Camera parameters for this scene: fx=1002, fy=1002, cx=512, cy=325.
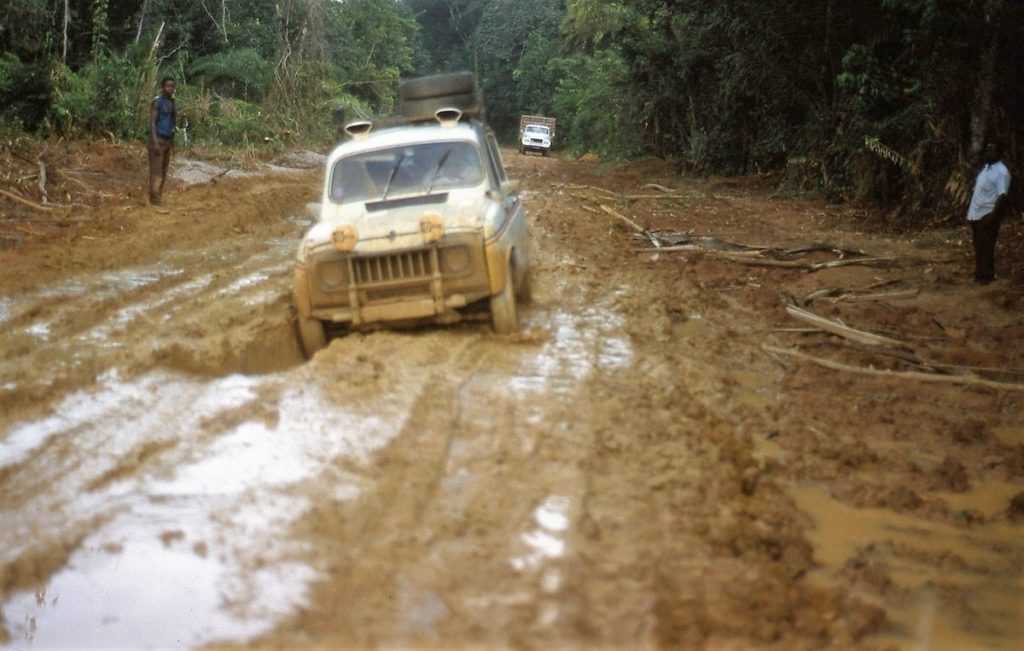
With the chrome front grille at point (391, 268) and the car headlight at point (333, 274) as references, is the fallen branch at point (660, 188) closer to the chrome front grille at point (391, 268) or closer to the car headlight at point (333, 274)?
the chrome front grille at point (391, 268)

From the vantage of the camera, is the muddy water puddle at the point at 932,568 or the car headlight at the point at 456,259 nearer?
the muddy water puddle at the point at 932,568

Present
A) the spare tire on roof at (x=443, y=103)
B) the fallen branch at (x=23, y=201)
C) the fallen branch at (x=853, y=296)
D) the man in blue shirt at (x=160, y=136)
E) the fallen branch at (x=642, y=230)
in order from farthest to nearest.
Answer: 1. the man in blue shirt at (x=160, y=136)
2. the fallen branch at (x=23, y=201)
3. the fallen branch at (x=642, y=230)
4. the spare tire on roof at (x=443, y=103)
5. the fallen branch at (x=853, y=296)

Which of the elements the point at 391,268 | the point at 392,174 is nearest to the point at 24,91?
the point at 392,174

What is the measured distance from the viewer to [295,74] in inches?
1176

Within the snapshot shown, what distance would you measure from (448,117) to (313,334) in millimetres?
2801

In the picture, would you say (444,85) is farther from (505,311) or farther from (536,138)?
(536,138)

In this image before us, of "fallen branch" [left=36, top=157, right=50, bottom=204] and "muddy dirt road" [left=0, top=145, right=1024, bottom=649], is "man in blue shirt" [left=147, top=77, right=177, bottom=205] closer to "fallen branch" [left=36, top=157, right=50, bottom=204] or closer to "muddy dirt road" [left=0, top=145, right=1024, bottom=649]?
"fallen branch" [left=36, top=157, right=50, bottom=204]

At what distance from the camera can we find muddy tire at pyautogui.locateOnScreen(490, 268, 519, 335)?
7820 mm

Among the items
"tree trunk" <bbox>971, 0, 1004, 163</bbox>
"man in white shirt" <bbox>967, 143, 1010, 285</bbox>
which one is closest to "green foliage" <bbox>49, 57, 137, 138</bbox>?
"tree trunk" <bbox>971, 0, 1004, 163</bbox>

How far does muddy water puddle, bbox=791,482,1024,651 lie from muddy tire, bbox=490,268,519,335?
10.4 ft

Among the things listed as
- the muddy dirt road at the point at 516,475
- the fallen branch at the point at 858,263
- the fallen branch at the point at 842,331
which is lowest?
the fallen branch at the point at 858,263

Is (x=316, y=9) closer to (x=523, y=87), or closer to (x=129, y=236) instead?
(x=129, y=236)

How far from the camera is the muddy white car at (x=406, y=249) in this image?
762 centimetres

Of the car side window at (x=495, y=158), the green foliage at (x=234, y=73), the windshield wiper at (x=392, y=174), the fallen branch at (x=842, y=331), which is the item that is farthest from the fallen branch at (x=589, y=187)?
the windshield wiper at (x=392, y=174)
